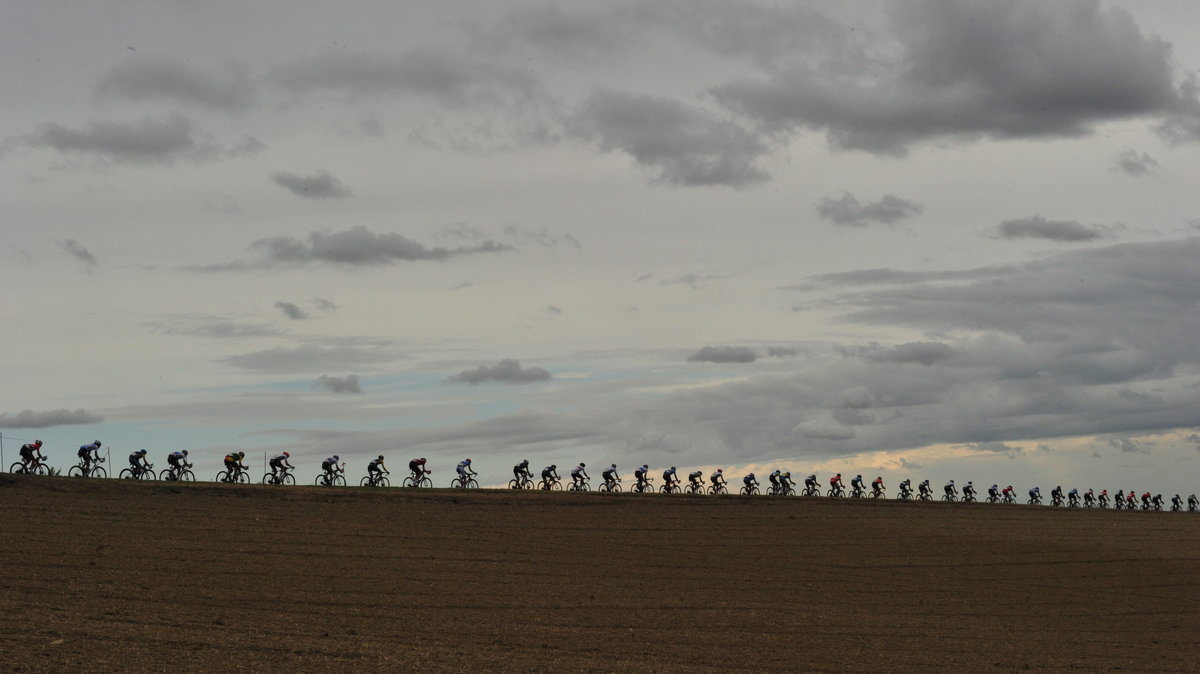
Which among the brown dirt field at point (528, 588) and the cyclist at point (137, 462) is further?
the cyclist at point (137, 462)

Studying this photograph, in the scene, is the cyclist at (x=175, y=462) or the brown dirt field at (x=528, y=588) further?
the cyclist at (x=175, y=462)

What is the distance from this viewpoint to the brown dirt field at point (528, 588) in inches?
885

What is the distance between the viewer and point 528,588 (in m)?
30.1

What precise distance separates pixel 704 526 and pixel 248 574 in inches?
829

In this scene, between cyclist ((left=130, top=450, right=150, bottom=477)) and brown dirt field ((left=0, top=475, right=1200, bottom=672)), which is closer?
brown dirt field ((left=0, top=475, right=1200, bottom=672))

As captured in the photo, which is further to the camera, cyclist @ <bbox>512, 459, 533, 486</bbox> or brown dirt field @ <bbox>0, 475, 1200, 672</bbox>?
cyclist @ <bbox>512, 459, 533, 486</bbox>

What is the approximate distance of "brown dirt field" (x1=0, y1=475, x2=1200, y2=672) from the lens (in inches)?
885

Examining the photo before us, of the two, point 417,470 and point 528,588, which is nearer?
point 528,588

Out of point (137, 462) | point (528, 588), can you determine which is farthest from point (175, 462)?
point (528, 588)

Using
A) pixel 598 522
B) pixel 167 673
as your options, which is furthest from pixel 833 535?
pixel 167 673

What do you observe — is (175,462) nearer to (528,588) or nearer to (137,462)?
(137,462)

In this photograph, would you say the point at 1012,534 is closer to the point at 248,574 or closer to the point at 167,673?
the point at 248,574

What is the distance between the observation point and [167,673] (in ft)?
61.5

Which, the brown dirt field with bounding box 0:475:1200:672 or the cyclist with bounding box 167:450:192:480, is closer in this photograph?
the brown dirt field with bounding box 0:475:1200:672
